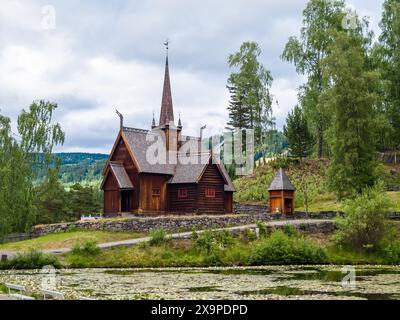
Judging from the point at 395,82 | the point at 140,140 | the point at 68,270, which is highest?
the point at 395,82

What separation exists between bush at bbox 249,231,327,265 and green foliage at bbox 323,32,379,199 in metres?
9.56

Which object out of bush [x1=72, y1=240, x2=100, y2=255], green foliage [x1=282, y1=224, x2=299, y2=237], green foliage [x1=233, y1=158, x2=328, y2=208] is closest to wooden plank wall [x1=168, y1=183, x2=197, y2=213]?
green foliage [x1=282, y1=224, x2=299, y2=237]

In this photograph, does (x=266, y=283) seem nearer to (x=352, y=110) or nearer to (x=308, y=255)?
(x=308, y=255)

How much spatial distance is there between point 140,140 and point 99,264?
16527 millimetres

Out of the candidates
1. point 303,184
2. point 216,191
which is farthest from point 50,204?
point 303,184

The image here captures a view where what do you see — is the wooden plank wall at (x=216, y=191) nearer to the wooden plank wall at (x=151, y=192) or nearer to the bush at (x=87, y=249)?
the wooden plank wall at (x=151, y=192)

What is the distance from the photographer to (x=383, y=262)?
3294cm

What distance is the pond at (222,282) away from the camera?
18250 mm

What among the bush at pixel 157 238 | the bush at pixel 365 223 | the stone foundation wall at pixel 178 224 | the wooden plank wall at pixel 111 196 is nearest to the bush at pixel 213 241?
the bush at pixel 157 238

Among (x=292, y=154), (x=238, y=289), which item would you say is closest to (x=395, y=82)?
(x=292, y=154)

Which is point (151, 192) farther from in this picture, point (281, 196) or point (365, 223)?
point (365, 223)

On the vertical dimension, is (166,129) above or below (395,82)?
below

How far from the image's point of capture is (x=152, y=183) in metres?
44.1

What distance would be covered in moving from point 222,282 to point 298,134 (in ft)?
127
